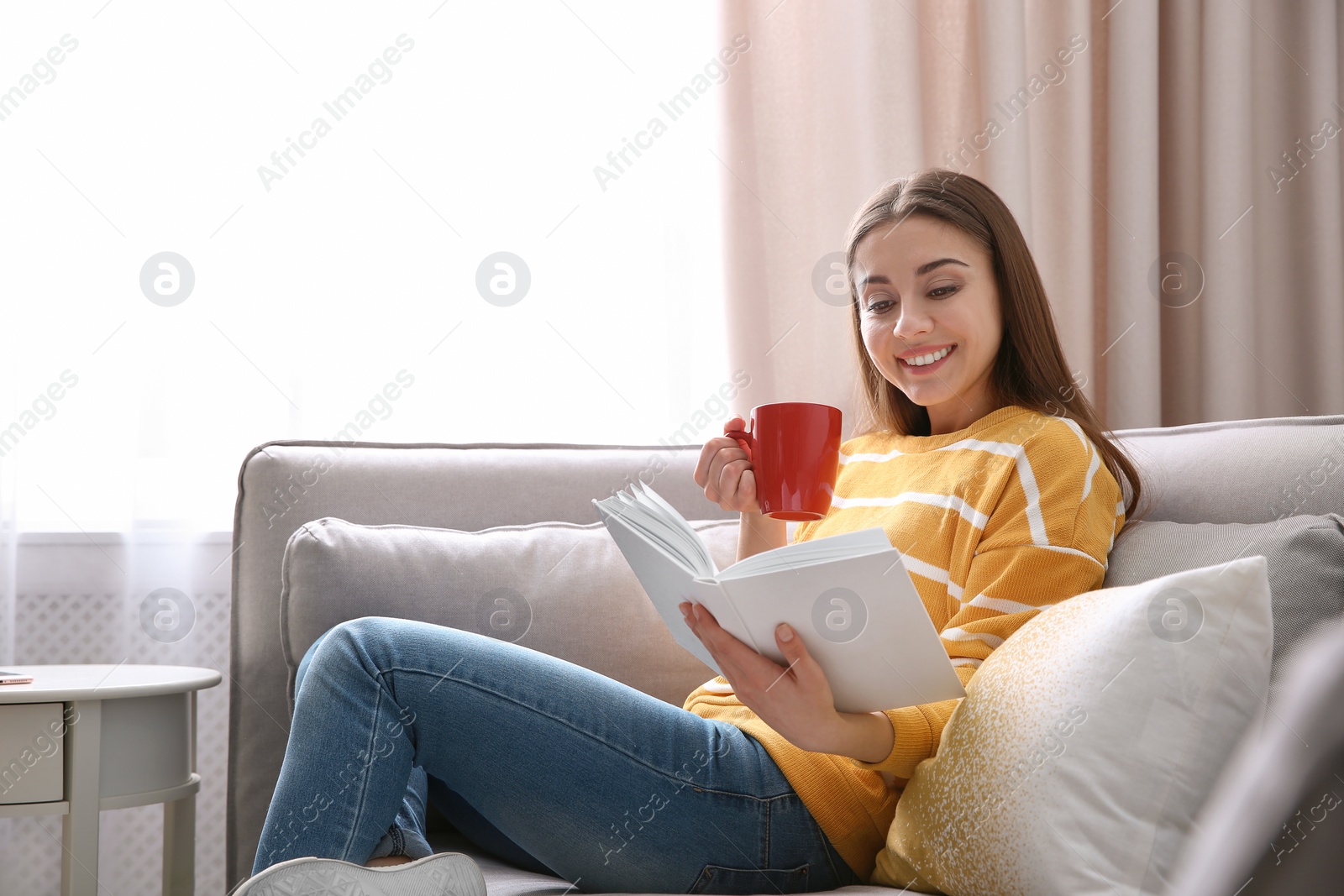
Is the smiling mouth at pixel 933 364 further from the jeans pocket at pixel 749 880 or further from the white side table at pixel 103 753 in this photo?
the white side table at pixel 103 753

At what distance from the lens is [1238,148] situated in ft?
6.23

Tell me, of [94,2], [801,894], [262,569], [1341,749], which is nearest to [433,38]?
[94,2]

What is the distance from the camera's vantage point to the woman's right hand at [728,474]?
3.49 ft

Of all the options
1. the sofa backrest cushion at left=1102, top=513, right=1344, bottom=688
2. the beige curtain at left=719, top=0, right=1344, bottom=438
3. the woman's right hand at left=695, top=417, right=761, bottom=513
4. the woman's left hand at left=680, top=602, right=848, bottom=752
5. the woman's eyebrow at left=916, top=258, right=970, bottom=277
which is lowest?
the woman's left hand at left=680, top=602, right=848, bottom=752

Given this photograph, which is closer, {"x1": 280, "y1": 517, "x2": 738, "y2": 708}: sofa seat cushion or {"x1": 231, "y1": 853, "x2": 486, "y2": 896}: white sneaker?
{"x1": 231, "y1": 853, "x2": 486, "y2": 896}: white sneaker

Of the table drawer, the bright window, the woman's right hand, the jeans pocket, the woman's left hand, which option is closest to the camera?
the woman's left hand

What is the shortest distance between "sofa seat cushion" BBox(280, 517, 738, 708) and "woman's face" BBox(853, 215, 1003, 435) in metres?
0.39

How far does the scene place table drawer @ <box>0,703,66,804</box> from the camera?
1.18 metres

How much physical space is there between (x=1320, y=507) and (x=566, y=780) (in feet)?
2.59

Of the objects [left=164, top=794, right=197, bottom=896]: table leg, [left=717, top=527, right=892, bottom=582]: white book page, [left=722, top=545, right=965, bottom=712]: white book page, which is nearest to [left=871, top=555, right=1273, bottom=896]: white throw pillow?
[left=722, top=545, right=965, bottom=712]: white book page

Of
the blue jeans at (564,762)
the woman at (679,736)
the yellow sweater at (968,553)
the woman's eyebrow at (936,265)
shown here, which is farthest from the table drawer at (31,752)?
the woman's eyebrow at (936,265)

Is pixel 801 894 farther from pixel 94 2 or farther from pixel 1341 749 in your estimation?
pixel 94 2

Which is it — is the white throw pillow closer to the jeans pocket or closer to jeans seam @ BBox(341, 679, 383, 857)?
the jeans pocket

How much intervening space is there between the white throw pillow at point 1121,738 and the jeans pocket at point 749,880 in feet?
0.64
